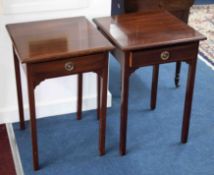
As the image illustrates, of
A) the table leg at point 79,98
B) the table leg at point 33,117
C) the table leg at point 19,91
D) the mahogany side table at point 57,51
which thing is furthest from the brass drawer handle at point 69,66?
the table leg at point 79,98

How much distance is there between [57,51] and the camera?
1.84 meters

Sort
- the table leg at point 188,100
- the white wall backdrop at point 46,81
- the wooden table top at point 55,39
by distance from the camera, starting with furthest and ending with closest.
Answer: the white wall backdrop at point 46,81, the table leg at point 188,100, the wooden table top at point 55,39

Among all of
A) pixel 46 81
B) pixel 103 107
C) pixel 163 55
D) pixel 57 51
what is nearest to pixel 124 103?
pixel 103 107

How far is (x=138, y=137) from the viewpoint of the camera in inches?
92.3

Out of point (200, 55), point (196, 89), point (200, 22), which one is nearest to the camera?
point (196, 89)

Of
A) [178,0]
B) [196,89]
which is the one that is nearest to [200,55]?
[196,89]

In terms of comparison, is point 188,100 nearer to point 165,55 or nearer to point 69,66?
point 165,55

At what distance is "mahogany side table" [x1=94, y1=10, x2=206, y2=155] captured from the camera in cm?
194

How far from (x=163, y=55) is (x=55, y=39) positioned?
19.9 inches

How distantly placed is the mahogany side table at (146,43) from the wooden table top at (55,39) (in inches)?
3.3

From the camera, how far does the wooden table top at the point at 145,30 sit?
76.6 inches

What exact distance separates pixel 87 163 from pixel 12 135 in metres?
0.48

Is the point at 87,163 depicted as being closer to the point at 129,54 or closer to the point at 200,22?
the point at 129,54

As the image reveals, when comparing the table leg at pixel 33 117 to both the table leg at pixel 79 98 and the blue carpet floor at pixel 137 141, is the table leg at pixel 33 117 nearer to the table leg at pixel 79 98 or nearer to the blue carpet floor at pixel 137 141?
the blue carpet floor at pixel 137 141
